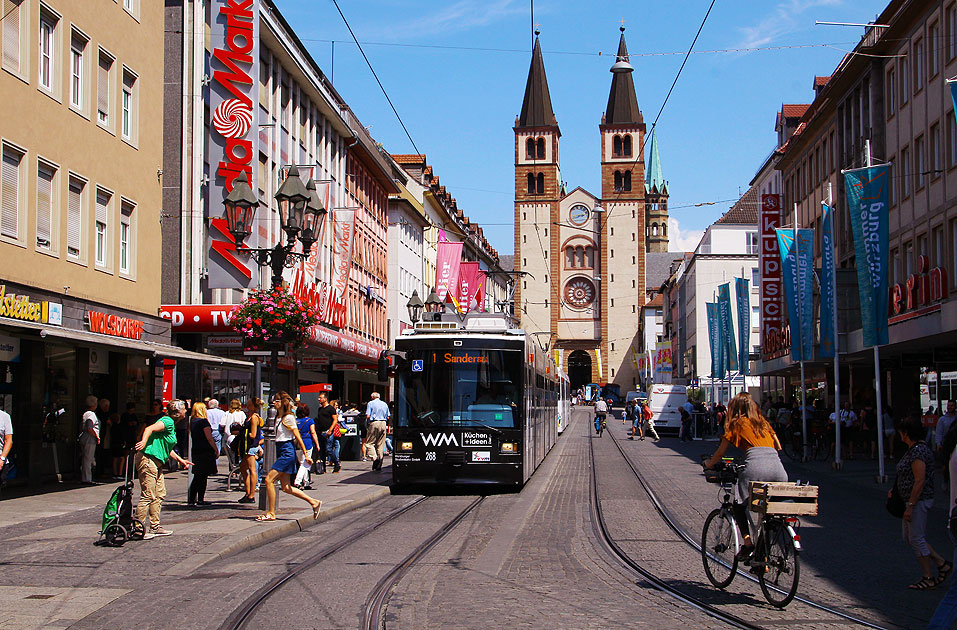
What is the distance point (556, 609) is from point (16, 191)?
45.2 ft

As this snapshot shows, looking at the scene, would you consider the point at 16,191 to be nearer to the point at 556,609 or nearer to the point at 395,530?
the point at 395,530

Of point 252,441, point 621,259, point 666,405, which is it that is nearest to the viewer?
point 252,441

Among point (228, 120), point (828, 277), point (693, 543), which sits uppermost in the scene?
point (228, 120)

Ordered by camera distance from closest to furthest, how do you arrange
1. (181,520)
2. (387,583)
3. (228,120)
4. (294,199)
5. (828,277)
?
(387,583) < (181,520) < (294,199) < (828,277) < (228,120)

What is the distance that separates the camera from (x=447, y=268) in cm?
4519

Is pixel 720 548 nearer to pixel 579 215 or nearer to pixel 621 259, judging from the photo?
pixel 621 259

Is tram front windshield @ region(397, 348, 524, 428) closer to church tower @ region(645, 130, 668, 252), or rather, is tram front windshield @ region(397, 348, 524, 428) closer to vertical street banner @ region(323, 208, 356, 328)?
vertical street banner @ region(323, 208, 356, 328)

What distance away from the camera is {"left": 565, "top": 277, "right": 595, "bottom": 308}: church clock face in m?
114

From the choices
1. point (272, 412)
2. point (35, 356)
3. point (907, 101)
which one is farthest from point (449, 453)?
point (907, 101)

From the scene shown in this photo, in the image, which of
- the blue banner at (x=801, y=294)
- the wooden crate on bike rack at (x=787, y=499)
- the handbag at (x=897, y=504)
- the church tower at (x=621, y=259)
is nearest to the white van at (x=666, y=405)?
the blue banner at (x=801, y=294)

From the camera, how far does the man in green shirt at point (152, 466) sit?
1224cm

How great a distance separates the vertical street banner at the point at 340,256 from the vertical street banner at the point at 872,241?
1461cm

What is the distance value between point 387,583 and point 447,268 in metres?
36.0

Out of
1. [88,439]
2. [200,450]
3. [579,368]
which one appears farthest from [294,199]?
[579,368]
